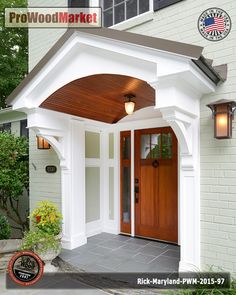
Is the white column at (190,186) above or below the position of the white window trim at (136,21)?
below

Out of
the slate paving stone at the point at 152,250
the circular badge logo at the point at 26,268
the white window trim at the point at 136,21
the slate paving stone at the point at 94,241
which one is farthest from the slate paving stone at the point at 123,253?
the white window trim at the point at 136,21

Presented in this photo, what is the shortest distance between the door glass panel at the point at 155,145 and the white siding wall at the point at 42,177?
191cm

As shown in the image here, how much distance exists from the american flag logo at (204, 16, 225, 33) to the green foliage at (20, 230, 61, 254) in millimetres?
3728

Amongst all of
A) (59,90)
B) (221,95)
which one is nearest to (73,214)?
(59,90)

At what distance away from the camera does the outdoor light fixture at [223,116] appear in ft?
9.62

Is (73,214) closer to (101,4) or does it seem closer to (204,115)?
(204,115)

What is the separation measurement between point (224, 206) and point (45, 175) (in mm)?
3535

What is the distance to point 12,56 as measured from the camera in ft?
38.1

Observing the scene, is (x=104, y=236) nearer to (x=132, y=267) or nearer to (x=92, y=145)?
(x=132, y=267)

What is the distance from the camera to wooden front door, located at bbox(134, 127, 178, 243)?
4773 millimetres

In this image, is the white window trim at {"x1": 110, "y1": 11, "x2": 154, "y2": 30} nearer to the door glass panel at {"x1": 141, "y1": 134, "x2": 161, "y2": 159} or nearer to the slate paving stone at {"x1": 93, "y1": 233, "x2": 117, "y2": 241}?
the door glass panel at {"x1": 141, "y1": 134, "x2": 161, "y2": 159}

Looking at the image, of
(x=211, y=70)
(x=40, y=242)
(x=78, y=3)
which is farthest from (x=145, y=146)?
(x=78, y=3)

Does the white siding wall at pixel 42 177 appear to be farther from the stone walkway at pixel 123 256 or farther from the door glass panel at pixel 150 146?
the door glass panel at pixel 150 146

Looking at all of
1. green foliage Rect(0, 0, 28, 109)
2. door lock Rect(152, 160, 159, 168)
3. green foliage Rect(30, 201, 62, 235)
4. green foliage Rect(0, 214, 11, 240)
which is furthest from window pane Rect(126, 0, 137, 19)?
green foliage Rect(0, 0, 28, 109)
